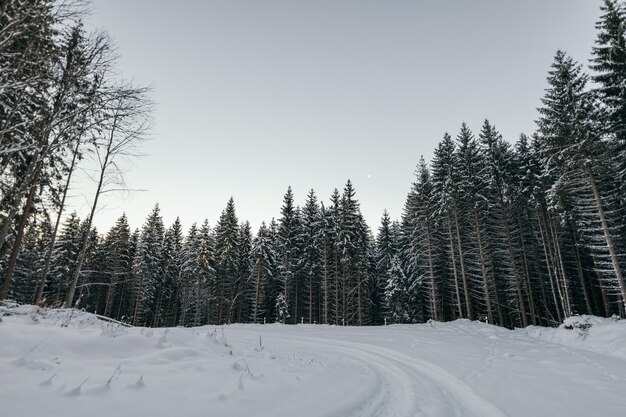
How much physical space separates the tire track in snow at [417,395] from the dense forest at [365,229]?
7432 millimetres

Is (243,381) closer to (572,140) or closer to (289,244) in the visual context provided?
(572,140)

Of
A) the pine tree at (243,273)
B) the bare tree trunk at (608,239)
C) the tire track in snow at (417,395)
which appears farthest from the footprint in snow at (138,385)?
the pine tree at (243,273)

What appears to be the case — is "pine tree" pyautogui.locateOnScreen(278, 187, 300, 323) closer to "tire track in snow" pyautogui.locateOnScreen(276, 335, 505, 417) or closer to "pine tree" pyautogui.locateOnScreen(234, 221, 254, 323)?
"pine tree" pyautogui.locateOnScreen(234, 221, 254, 323)

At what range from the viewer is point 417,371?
7930 mm

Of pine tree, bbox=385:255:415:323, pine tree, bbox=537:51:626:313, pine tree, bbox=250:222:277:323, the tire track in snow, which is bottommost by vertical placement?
the tire track in snow

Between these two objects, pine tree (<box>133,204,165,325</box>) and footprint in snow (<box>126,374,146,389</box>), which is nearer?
footprint in snow (<box>126,374,146,389</box>)

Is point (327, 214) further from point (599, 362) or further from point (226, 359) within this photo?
point (226, 359)

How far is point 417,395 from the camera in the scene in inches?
226

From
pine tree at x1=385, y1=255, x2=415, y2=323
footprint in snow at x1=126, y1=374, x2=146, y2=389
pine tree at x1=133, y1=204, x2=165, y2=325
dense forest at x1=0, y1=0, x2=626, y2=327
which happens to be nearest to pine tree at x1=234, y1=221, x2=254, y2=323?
dense forest at x1=0, y1=0, x2=626, y2=327

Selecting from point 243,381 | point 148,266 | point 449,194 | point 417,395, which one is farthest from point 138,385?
point 148,266

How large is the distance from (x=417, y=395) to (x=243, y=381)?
3.17 m

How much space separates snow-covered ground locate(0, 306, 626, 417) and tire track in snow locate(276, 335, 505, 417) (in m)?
0.02

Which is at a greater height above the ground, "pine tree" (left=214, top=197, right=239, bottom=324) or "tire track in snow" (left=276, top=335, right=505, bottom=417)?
"pine tree" (left=214, top=197, right=239, bottom=324)

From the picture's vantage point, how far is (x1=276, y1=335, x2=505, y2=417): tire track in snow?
476 centimetres
